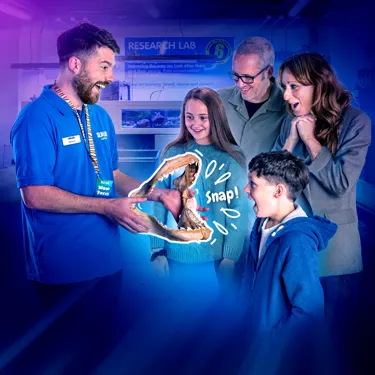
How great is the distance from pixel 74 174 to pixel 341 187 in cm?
107

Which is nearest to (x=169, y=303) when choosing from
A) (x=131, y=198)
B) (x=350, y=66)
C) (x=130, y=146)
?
(x=131, y=198)

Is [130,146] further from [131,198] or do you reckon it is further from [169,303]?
[169,303]

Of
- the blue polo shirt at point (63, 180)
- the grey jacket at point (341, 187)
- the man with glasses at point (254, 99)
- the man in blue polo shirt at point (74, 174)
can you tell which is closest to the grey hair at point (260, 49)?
the man with glasses at point (254, 99)

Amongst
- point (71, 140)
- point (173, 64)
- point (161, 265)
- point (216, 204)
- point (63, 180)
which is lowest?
point (161, 265)

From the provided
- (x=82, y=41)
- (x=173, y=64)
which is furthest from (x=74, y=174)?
(x=173, y=64)

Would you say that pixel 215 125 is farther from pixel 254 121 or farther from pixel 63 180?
pixel 63 180

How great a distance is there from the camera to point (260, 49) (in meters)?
2.36

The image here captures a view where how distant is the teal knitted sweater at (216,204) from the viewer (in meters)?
2.44

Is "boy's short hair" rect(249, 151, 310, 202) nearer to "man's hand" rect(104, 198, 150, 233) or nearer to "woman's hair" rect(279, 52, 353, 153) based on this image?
"woman's hair" rect(279, 52, 353, 153)

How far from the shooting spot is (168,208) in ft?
8.11

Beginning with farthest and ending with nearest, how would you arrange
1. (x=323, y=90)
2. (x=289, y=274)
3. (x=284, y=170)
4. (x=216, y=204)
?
(x=216, y=204) < (x=323, y=90) < (x=284, y=170) < (x=289, y=274)

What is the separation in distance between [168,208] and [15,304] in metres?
0.84

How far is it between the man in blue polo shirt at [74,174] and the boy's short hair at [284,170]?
43cm

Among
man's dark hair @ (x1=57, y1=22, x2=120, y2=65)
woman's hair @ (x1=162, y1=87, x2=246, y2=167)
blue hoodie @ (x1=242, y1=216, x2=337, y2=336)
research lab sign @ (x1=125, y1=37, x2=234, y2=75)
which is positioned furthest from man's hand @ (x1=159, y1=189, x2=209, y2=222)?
man's dark hair @ (x1=57, y1=22, x2=120, y2=65)
